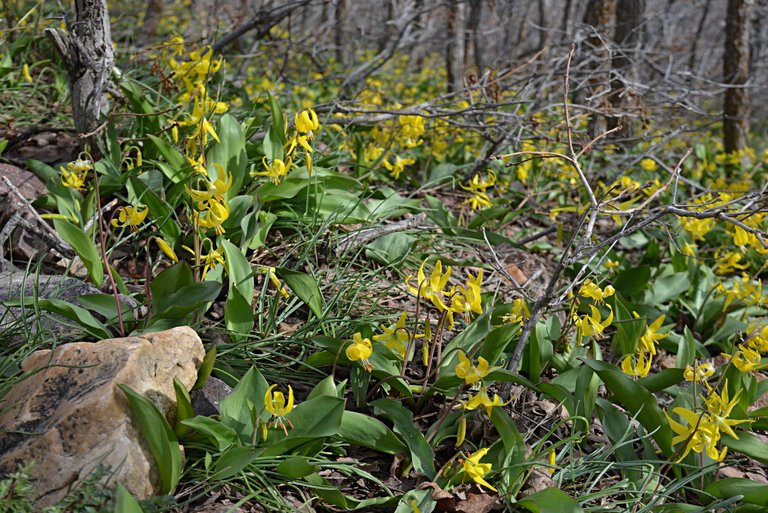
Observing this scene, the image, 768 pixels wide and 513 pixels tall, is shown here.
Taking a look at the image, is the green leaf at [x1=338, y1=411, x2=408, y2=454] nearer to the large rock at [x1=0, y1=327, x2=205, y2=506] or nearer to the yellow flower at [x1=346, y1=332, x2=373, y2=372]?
the yellow flower at [x1=346, y1=332, x2=373, y2=372]

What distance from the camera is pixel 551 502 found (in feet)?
6.15

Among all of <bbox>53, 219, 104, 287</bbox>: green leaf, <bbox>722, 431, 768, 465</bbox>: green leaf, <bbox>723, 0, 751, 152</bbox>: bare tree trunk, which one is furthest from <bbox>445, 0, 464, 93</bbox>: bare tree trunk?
<bbox>722, 431, 768, 465</bbox>: green leaf

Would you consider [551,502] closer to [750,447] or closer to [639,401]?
[639,401]

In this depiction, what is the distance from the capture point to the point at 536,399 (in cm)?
253

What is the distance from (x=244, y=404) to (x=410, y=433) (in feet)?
1.67

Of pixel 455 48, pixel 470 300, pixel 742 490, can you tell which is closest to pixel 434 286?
pixel 470 300

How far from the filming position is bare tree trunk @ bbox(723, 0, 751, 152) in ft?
23.5

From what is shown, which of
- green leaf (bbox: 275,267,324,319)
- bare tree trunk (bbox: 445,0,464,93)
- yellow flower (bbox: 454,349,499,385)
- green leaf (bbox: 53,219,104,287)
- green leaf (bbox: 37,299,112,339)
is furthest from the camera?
bare tree trunk (bbox: 445,0,464,93)

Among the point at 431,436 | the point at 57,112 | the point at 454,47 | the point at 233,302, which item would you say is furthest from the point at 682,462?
the point at 454,47

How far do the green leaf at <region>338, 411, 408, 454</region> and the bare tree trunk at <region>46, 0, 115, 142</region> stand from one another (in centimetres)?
170

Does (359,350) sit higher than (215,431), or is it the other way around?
(359,350)

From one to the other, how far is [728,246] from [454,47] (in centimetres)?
589

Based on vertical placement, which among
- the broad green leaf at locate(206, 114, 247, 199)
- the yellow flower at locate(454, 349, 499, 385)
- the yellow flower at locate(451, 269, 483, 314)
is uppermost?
the broad green leaf at locate(206, 114, 247, 199)

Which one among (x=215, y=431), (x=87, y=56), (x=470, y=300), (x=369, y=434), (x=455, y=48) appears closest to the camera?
(x=215, y=431)
